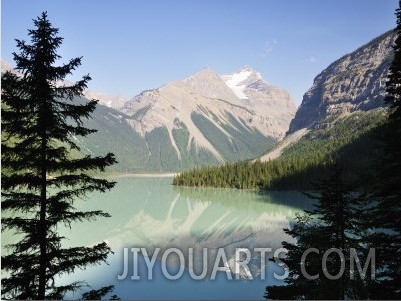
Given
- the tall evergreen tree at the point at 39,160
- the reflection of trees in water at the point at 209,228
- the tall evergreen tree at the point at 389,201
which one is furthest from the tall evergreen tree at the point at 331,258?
the reflection of trees in water at the point at 209,228

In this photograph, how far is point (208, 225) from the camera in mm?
81438

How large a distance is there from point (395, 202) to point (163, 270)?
106 ft

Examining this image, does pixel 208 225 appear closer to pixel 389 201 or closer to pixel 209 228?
pixel 209 228

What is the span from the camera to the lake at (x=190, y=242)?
3722 centimetres

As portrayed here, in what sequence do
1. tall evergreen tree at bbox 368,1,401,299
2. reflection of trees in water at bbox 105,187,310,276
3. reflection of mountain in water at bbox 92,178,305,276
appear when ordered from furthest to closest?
reflection of mountain in water at bbox 92,178,305,276 < reflection of trees in water at bbox 105,187,310,276 < tall evergreen tree at bbox 368,1,401,299

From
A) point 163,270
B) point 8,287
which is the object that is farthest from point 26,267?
point 163,270

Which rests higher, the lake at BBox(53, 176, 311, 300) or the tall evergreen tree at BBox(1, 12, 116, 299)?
the tall evergreen tree at BBox(1, 12, 116, 299)

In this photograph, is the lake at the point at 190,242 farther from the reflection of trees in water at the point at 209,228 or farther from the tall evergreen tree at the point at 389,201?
the tall evergreen tree at the point at 389,201

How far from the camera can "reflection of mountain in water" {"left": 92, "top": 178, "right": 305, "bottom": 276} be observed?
60.3 metres

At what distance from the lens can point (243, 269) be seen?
4372cm

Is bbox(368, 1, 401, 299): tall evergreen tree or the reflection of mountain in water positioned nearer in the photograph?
bbox(368, 1, 401, 299): tall evergreen tree

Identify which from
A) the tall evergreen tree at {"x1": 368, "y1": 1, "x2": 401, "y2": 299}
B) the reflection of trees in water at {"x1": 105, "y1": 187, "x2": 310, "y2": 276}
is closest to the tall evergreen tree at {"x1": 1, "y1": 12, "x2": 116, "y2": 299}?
Result: the tall evergreen tree at {"x1": 368, "y1": 1, "x2": 401, "y2": 299}

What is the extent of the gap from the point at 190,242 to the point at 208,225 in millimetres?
17684

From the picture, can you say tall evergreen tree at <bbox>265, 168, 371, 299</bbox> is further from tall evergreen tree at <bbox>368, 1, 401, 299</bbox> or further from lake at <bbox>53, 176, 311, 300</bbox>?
lake at <bbox>53, 176, 311, 300</bbox>
